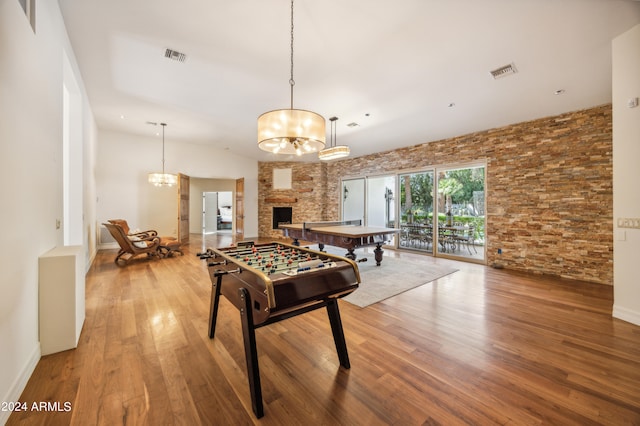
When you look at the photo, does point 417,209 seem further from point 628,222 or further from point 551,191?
point 628,222

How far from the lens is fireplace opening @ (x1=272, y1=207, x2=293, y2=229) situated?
9.38 m

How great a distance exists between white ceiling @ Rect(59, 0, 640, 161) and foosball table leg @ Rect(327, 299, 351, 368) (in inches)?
117

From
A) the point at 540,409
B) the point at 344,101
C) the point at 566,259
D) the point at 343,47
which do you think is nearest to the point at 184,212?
the point at 344,101

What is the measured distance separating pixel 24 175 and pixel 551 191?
703 cm

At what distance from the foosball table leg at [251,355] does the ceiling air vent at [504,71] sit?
14.4ft

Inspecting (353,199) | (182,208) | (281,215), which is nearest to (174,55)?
(182,208)

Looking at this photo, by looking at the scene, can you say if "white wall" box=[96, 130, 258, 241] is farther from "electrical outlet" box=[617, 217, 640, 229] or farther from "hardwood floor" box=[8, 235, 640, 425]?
"electrical outlet" box=[617, 217, 640, 229]

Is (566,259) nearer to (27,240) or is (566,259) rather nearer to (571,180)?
(571,180)

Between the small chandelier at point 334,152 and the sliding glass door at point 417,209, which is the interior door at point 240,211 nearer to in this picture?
the small chandelier at point 334,152

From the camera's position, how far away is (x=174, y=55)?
335cm

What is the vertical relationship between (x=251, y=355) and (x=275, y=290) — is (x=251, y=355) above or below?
below

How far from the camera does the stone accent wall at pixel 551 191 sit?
3.99m

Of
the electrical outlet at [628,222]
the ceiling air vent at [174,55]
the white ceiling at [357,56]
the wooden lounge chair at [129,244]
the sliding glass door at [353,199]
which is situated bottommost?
the wooden lounge chair at [129,244]

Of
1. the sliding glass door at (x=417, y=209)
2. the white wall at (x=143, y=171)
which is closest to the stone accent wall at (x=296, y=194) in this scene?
the white wall at (x=143, y=171)
